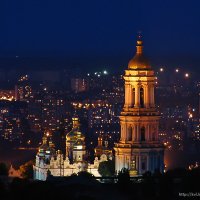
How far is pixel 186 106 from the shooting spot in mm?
90812

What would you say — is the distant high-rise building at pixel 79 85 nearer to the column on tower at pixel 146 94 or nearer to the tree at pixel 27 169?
the tree at pixel 27 169

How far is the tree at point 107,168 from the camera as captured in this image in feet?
179

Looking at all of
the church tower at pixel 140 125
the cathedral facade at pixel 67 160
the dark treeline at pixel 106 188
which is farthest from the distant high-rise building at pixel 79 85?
the dark treeline at pixel 106 188

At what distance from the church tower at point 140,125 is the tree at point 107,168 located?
0.36 m

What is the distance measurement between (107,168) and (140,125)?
5.33ft

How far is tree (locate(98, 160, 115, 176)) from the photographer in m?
54.6

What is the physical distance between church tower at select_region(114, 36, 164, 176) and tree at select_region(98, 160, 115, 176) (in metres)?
0.36

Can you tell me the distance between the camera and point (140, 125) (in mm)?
54719

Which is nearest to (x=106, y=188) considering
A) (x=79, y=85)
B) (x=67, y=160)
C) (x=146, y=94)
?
(x=146, y=94)

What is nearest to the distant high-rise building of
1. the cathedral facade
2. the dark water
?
the dark water

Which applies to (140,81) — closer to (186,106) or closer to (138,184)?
(138,184)

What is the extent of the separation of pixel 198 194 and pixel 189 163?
25204 millimetres

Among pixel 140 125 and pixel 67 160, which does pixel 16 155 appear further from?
pixel 140 125

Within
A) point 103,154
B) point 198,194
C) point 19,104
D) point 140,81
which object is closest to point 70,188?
point 198,194
